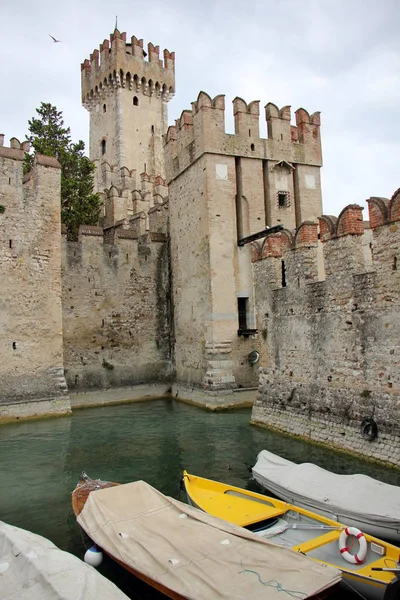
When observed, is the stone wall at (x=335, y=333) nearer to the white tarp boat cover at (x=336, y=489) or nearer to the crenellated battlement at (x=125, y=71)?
the white tarp boat cover at (x=336, y=489)

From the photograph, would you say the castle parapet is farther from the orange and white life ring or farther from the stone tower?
the stone tower

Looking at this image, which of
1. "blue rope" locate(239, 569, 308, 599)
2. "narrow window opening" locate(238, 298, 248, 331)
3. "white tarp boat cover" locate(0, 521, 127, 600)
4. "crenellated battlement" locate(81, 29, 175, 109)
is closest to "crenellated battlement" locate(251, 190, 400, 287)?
"narrow window opening" locate(238, 298, 248, 331)

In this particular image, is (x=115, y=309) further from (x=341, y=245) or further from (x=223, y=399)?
(x=341, y=245)

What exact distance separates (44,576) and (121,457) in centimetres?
739

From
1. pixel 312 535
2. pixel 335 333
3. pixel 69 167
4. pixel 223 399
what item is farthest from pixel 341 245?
pixel 69 167

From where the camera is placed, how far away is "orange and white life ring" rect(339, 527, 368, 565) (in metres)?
6.02

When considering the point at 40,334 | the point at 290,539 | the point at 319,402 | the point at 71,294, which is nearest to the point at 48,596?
the point at 290,539

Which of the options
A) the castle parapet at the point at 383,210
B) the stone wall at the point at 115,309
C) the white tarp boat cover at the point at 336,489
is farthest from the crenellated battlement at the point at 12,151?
the white tarp boat cover at the point at 336,489

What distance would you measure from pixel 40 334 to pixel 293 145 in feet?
43.4

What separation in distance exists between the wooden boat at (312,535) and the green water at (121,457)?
1.55m

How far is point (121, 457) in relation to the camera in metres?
12.6

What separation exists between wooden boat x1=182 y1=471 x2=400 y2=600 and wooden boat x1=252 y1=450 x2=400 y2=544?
0.76m

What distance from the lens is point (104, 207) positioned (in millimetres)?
29484

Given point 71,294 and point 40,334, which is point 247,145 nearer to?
point 71,294
